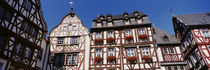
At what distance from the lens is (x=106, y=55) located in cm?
1981

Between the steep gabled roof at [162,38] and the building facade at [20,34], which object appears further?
the steep gabled roof at [162,38]

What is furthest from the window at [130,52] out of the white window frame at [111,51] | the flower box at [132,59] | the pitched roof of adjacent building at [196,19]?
the pitched roof of adjacent building at [196,19]

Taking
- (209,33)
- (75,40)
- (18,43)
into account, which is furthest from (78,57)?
(209,33)

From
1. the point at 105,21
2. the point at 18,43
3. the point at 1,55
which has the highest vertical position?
the point at 105,21

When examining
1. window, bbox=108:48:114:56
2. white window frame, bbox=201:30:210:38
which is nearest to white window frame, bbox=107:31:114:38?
window, bbox=108:48:114:56

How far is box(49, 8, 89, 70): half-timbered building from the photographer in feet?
64.0

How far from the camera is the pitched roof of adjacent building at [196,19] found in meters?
20.0

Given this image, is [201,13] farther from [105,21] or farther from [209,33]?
[105,21]

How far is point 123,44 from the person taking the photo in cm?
2041

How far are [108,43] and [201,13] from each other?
46.6 ft

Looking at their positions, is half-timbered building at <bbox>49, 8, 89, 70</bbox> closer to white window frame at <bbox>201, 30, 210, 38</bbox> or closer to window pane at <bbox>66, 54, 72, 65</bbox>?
window pane at <bbox>66, 54, 72, 65</bbox>

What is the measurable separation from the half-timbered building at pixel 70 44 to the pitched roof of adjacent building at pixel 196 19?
13207mm

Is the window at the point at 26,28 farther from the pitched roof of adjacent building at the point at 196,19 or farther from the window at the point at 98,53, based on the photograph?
the pitched roof of adjacent building at the point at 196,19

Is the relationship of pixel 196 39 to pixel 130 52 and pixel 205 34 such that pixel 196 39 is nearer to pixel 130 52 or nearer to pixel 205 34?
pixel 205 34
